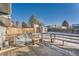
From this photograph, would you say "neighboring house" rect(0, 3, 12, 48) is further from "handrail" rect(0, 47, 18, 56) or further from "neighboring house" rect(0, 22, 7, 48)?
"handrail" rect(0, 47, 18, 56)

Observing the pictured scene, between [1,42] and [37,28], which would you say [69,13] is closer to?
[37,28]

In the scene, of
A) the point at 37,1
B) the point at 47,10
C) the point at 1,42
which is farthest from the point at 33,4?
the point at 1,42

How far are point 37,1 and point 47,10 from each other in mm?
167

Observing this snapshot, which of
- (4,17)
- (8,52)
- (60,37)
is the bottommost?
(8,52)

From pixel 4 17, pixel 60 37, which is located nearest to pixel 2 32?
pixel 4 17

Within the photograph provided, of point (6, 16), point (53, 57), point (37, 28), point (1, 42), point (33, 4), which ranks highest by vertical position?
point (33, 4)

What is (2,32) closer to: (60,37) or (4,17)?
(4,17)

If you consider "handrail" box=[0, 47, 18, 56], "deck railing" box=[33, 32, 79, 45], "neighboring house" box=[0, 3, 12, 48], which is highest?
"neighboring house" box=[0, 3, 12, 48]

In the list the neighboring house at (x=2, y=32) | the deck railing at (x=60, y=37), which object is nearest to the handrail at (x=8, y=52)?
the neighboring house at (x=2, y=32)

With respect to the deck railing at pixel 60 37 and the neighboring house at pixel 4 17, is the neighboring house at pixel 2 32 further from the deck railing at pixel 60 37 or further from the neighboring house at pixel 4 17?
the deck railing at pixel 60 37

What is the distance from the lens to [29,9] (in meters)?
2.07

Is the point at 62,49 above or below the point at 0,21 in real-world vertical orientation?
below

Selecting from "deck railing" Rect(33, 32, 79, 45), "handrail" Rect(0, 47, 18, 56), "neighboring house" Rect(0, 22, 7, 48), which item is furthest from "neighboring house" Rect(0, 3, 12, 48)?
"deck railing" Rect(33, 32, 79, 45)

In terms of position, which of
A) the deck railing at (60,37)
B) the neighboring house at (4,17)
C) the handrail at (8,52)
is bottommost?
the handrail at (8,52)
